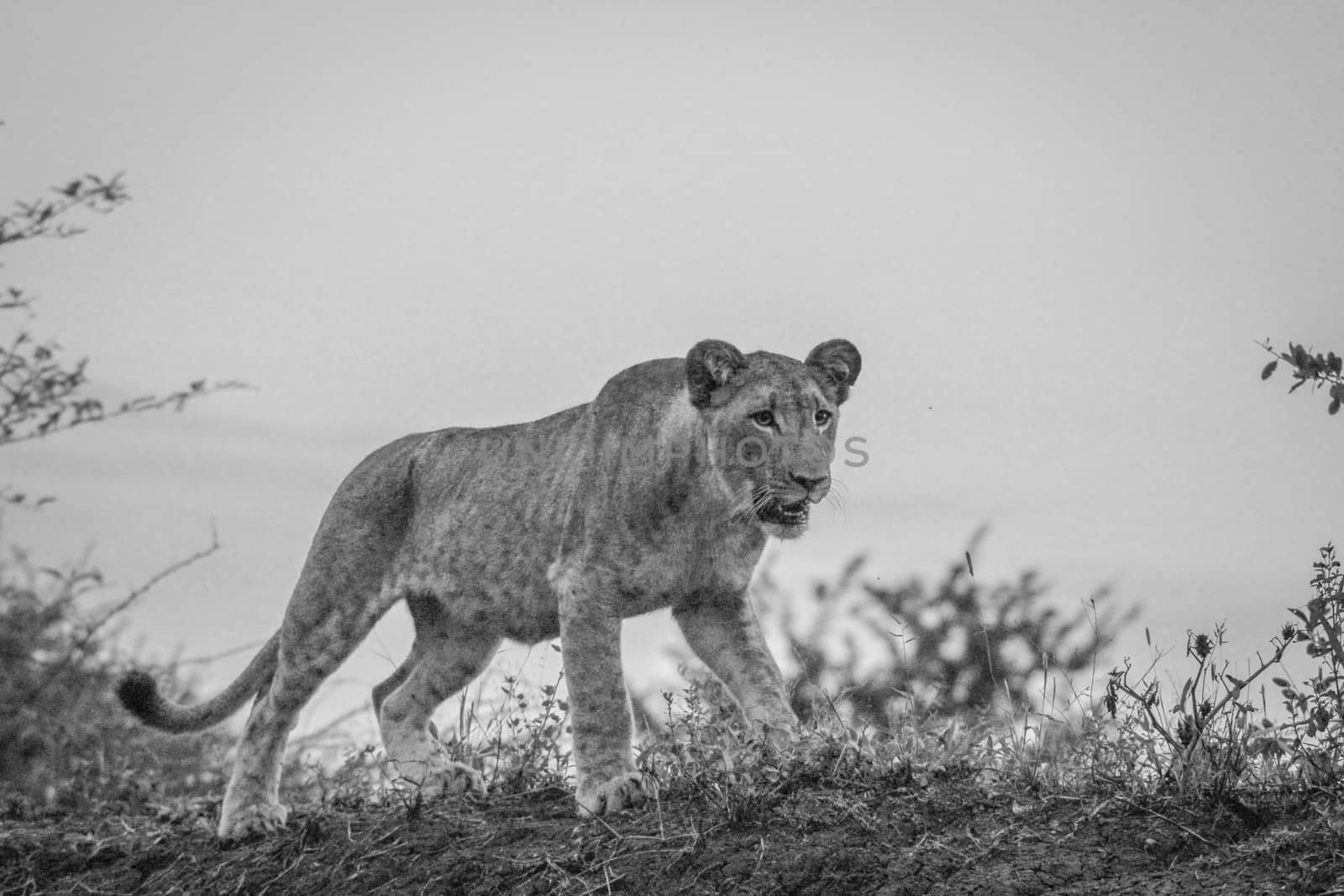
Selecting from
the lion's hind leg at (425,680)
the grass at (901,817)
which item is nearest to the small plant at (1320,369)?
the grass at (901,817)

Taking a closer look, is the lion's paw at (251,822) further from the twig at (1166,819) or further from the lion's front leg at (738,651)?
the twig at (1166,819)

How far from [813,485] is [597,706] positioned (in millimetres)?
1244

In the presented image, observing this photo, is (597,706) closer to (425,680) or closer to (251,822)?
(425,680)

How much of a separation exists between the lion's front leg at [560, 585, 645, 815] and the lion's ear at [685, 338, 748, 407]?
95 centimetres

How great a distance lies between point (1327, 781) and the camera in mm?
5402

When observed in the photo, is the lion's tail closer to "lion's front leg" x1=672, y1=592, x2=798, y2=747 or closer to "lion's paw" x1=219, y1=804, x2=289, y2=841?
"lion's paw" x1=219, y1=804, x2=289, y2=841

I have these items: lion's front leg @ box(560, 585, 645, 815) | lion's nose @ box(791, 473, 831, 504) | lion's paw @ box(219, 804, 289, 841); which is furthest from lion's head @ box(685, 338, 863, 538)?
lion's paw @ box(219, 804, 289, 841)

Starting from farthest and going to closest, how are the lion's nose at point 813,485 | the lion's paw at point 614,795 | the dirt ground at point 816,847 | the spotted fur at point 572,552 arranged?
the spotted fur at point 572,552 → the lion's nose at point 813,485 → the lion's paw at point 614,795 → the dirt ground at point 816,847

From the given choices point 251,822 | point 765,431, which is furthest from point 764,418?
point 251,822

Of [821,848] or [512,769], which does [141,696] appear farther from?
[821,848]

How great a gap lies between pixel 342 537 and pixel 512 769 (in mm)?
1532

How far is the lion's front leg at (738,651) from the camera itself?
7066 millimetres

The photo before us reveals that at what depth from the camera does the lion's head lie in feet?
21.9

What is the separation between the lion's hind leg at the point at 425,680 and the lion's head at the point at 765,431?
77.7 inches
